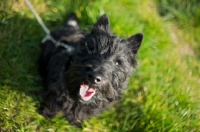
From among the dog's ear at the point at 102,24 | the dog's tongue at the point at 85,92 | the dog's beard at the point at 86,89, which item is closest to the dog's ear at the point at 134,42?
the dog's ear at the point at 102,24

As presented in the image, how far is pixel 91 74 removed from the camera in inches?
116

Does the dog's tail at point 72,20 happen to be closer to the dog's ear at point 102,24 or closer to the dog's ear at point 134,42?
the dog's ear at point 102,24

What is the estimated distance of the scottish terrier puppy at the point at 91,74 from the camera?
10.3ft

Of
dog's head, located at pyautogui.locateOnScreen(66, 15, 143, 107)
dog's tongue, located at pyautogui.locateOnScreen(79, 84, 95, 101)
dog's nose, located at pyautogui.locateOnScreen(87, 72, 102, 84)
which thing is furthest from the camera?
dog's tongue, located at pyautogui.locateOnScreen(79, 84, 95, 101)

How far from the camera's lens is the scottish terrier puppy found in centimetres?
313

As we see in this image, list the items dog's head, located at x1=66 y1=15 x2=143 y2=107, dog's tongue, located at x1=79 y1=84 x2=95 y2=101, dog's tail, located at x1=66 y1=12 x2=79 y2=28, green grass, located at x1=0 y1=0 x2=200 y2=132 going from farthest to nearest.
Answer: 1. dog's tail, located at x1=66 y1=12 x2=79 y2=28
2. green grass, located at x1=0 y1=0 x2=200 y2=132
3. dog's tongue, located at x1=79 y1=84 x2=95 y2=101
4. dog's head, located at x1=66 y1=15 x2=143 y2=107

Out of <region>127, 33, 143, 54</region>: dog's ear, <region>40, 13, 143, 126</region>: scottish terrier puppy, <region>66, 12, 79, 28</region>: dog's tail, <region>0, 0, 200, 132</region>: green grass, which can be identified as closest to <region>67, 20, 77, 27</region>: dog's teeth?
<region>66, 12, 79, 28</region>: dog's tail

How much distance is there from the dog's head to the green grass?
940mm

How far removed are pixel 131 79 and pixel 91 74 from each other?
6.57ft

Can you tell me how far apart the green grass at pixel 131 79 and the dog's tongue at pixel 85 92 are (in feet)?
3.04

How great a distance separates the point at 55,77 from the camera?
12.7 feet

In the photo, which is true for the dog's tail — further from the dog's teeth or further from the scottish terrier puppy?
the scottish terrier puppy

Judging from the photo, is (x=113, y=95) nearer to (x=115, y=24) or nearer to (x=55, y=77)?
(x=55, y=77)

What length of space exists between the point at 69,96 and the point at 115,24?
192 centimetres
